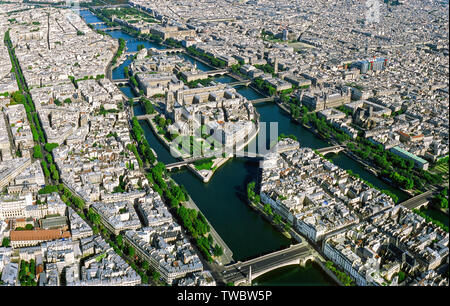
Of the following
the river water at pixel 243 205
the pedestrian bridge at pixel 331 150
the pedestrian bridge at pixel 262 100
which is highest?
the pedestrian bridge at pixel 262 100

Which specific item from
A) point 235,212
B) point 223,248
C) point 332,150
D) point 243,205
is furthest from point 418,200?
point 223,248

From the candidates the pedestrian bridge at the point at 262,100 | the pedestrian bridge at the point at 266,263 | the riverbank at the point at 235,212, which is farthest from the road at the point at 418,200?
the pedestrian bridge at the point at 262,100

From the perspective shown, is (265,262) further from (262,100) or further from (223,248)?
(262,100)

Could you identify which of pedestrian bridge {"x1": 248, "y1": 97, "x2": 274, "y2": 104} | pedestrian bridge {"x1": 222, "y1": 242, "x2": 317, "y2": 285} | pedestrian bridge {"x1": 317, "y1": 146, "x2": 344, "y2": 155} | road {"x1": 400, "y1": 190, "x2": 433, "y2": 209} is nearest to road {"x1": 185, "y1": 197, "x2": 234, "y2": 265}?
pedestrian bridge {"x1": 222, "y1": 242, "x2": 317, "y2": 285}

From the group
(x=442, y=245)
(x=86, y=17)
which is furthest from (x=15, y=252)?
(x=86, y=17)

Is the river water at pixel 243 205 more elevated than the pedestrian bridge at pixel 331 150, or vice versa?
the pedestrian bridge at pixel 331 150

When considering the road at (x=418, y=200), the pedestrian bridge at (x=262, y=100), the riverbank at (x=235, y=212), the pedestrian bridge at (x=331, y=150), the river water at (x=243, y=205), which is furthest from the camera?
the pedestrian bridge at (x=262, y=100)

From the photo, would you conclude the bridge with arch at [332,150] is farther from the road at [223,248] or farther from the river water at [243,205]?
the road at [223,248]

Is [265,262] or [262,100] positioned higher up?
[262,100]
